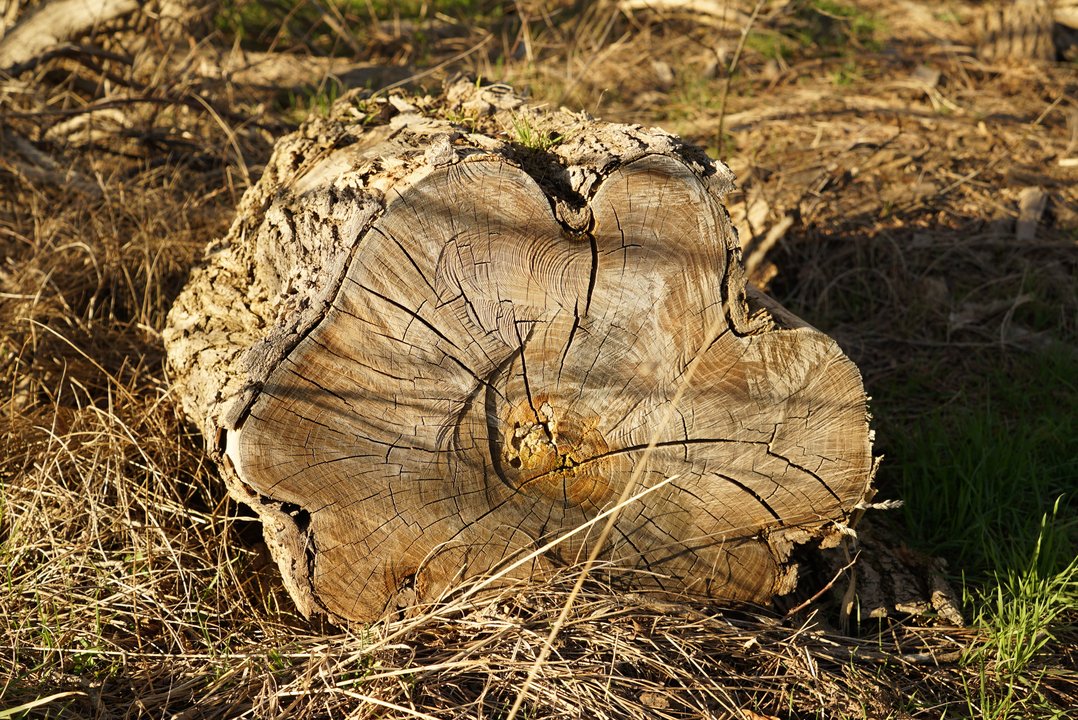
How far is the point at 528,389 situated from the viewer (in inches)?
90.4

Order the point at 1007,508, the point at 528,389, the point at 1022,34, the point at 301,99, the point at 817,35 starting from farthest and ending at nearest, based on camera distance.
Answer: the point at 817,35 → the point at 1022,34 → the point at 301,99 → the point at 1007,508 → the point at 528,389

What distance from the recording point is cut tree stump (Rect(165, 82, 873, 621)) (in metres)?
2.14

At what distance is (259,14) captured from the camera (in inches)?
268

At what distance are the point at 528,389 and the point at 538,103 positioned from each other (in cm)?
131

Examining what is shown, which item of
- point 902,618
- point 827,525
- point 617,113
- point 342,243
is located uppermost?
point 342,243

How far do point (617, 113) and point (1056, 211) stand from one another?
241 cm

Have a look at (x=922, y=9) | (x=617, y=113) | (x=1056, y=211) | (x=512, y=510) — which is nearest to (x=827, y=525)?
(x=512, y=510)

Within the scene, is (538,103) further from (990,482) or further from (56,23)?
(56,23)

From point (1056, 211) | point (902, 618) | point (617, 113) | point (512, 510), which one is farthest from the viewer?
point (617, 113)

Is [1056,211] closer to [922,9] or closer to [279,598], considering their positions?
[922,9]

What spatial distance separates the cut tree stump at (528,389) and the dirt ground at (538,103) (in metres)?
0.20

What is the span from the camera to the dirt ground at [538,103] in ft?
7.52

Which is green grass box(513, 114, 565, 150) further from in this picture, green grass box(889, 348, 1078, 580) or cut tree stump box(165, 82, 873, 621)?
green grass box(889, 348, 1078, 580)

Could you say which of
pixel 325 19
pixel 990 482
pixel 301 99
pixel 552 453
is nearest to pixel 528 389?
pixel 552 453
